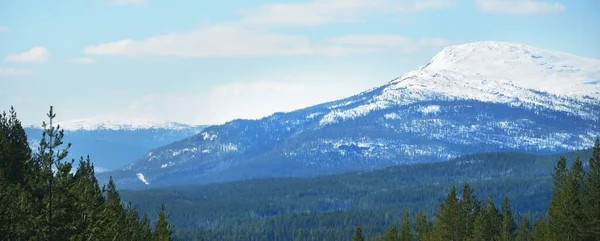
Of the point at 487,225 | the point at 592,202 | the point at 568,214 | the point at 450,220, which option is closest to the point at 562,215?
the point at 568,214

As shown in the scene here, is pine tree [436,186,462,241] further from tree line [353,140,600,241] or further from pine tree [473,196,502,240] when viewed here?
pine tree [473,196,502,240]

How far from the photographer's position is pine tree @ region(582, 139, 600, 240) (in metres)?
69.8

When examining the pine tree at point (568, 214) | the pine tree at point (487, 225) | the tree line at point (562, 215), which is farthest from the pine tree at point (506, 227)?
the pine tree at point (568, 214)

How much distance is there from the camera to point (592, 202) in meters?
71.2

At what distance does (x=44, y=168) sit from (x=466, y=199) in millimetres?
63605

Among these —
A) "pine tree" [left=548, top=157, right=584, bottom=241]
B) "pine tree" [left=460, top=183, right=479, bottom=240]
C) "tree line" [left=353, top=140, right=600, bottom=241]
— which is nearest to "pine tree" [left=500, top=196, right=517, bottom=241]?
"tree line" [left=353, top=140, right=600, bottom=241]

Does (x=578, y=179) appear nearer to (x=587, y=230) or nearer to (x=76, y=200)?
(x=587, y=230)

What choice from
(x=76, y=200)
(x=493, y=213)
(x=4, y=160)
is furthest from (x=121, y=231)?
(x=493, y=213)

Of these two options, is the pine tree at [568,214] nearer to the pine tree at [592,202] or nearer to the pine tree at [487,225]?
the pine tree at [592,202]

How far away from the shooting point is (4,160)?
64000 mm

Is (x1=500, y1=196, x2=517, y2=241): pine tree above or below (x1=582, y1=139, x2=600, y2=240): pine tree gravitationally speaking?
below

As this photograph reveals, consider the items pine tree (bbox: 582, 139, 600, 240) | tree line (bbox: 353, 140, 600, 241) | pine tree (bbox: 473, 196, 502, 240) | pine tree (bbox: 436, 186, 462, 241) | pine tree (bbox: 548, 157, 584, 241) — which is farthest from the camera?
pine tree (bbox: 436, 186, 462, 241)

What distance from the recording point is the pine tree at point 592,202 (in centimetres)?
6981

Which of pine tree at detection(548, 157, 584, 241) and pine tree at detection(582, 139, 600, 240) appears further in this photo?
pine tree at detection(548, 157, 584, 241)
